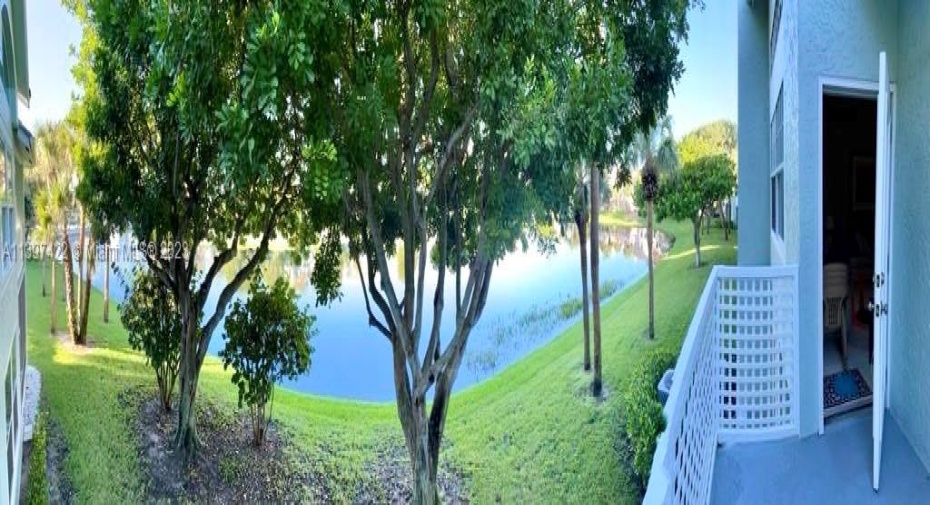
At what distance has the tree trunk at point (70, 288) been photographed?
337cm

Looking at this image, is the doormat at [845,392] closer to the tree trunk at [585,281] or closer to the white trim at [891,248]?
the white trim at [891,248]

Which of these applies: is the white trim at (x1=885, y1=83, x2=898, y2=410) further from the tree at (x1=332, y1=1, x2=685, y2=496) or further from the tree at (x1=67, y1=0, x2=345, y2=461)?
the tree at (x1=67, y1=0, x2=345, y2=461)

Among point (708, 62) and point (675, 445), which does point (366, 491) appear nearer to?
point (675, 445)

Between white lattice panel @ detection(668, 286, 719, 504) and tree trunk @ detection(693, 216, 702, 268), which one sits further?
tree trunk @ detection(693, 216, 702, 268)

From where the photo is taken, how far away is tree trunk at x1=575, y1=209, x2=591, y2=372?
3.64m

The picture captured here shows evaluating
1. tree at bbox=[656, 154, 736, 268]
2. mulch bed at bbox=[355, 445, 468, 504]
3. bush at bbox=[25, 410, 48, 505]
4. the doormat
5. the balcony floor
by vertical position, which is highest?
tree at bbox=[656, 154, 736, 268]

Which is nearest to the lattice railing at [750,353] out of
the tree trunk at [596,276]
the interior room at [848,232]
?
the interior room at [848,232]

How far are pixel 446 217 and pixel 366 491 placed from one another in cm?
178

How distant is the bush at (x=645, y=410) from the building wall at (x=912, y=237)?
1342 mm

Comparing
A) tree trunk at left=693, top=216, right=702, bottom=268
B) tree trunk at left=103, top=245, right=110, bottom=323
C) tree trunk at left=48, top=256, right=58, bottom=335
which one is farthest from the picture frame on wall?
tree trunk at left=48, top=256, right=58, bottom=335

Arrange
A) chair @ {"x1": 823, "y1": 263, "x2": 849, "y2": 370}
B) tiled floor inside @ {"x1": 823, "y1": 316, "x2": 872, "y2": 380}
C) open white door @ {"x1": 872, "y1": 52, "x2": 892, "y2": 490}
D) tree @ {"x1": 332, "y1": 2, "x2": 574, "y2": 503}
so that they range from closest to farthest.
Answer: open white door @ {"x1": 872, "y1": 52, "x2": 892, "y2": 490} < tree @ {"x1": 332, "y1": 2, "x2": 574, "y2": 503} < tiled floor inside @ {"x1": 823, "y1": 316, "x2": 872, "y2": 380} < chair @ {"x1": 823, "y1": 263, "x2": 849, "y2": 370}

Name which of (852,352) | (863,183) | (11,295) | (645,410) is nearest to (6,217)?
(11,295)

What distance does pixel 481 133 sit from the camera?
10.8 feet

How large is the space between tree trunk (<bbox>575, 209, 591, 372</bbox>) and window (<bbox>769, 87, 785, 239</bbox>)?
103cm
